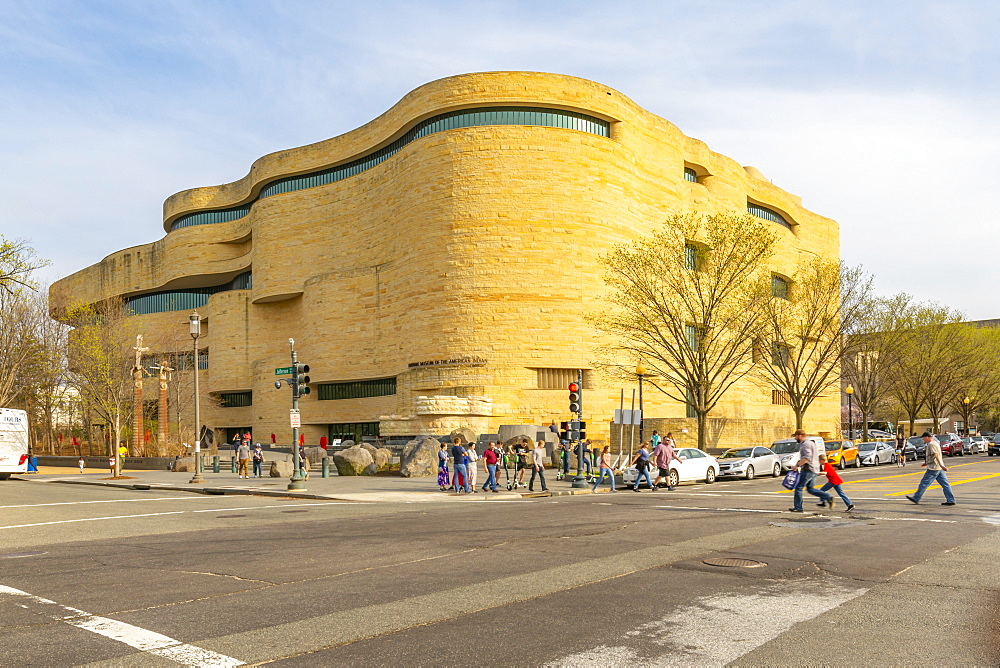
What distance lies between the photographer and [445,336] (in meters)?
51.0

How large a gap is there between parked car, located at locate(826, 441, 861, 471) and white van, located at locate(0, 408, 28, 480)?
3613cm

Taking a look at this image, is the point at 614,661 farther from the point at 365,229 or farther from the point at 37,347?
the point at 365,229

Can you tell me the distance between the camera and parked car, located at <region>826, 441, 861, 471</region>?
37344mm

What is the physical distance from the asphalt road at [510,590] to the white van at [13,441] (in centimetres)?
2223

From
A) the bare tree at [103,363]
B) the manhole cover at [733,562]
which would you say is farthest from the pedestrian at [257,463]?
the manhole cover at [733,562]

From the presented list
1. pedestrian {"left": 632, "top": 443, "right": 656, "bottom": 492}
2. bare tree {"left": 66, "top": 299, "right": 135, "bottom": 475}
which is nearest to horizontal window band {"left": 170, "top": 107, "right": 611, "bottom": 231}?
bare tree {"left": 66, "top": 299, "right": 135, "bottom": 475}

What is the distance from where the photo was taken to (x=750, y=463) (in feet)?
96.5

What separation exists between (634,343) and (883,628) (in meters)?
44.5

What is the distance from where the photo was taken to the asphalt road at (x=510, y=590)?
598 centimetres

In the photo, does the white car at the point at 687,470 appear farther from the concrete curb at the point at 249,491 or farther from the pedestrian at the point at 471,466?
the pedestrian at the point at 471,466

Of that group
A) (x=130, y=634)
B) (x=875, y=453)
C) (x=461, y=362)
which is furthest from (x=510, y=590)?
(x=461, y=362)

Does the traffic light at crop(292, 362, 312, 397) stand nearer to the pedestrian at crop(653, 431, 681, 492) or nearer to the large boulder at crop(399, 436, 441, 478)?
the large boulder at crop(399, 436, 441, 478)

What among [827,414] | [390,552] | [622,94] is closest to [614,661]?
[390,552]

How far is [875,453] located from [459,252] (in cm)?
2664
